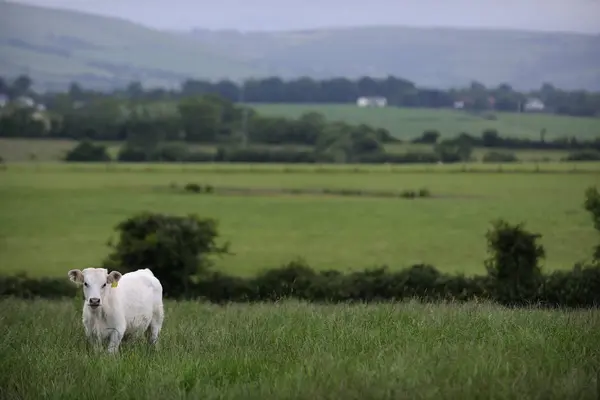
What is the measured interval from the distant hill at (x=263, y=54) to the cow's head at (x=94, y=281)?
33220 mm

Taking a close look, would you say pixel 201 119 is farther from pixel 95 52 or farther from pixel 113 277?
pixel 113 277

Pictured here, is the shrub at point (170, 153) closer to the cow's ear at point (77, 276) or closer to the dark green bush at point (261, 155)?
the dark green bush at point (261, 155)

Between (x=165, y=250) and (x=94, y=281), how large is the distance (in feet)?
52.6

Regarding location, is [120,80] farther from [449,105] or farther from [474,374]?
[474,374]

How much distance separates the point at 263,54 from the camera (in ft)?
165

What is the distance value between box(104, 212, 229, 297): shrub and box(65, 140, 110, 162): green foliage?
16.0 meters

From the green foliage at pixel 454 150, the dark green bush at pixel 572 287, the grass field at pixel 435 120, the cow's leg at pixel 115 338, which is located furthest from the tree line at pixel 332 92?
the cow's leg at pixel 115 338

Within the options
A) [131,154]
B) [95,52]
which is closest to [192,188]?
[131,154]

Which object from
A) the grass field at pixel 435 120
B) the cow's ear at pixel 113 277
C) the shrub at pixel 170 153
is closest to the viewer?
the cow's ear at pixel 113 277

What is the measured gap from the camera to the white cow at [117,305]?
1034 cm

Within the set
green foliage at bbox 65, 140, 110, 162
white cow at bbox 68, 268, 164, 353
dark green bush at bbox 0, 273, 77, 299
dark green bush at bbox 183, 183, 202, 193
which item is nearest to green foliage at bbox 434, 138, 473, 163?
dark green bush at bbox 183, 183, 202, 193

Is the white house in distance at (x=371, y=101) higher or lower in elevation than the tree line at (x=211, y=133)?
higher

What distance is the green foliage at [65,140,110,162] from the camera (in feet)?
138

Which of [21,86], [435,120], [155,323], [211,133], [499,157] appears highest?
[21,86]
